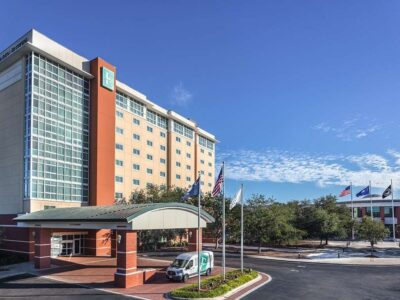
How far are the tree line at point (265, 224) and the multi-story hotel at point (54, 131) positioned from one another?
25.4ft

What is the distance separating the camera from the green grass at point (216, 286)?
22777 millimetres

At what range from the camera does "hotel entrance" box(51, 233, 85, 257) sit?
1709 inches

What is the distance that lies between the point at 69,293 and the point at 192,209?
13.0m

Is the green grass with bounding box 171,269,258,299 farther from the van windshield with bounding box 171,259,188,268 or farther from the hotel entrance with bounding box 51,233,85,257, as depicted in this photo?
the hotel entrance with bounding box 51,233,85,257

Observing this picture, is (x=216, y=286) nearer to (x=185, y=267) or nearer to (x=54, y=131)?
(x=185, y=267)

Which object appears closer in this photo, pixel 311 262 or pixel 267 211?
pixel 311 262

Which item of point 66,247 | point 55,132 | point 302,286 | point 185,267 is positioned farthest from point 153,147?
point 302,286

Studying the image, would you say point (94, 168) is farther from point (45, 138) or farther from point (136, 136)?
point (136, 136)

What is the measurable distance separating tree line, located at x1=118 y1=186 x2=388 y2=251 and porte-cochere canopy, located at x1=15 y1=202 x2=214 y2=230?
1538 centimetres

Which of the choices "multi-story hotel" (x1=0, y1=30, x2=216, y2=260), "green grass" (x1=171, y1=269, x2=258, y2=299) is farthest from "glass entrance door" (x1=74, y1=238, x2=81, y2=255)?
"green grass" (x1=171, y1=269, x2=258, y2=299)

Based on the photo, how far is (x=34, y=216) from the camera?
124 ft

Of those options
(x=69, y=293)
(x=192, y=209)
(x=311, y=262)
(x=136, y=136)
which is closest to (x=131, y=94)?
(x=136, y=136)

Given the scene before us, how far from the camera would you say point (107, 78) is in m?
52.5

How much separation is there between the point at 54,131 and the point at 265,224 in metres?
29.0
